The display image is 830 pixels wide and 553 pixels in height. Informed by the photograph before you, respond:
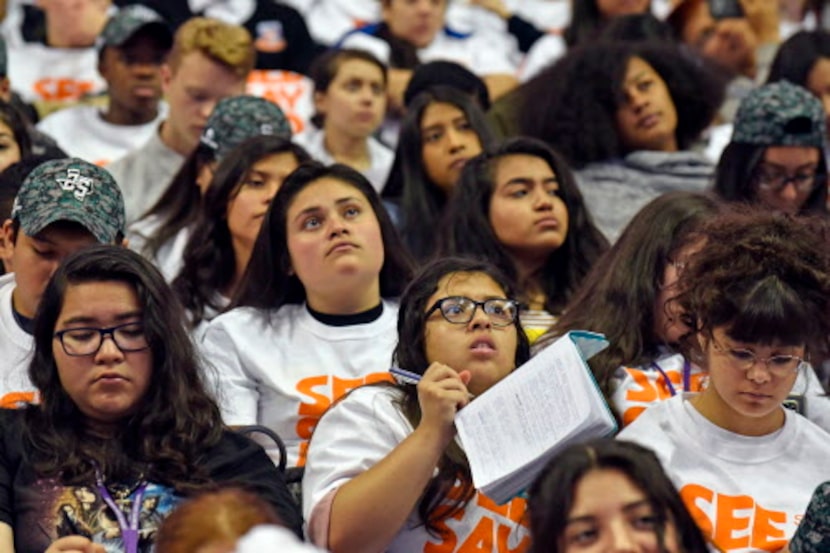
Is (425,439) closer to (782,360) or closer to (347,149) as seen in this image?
(782,360)

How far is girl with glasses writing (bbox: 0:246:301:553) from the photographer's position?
4398 mm

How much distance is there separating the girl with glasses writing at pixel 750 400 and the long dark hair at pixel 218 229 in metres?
1.83

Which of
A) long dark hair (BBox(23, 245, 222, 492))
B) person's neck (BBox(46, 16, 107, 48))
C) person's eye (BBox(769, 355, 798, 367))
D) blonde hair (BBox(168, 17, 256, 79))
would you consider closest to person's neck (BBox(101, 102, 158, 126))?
blonde hair (BBox(168, 17, 256, 79))

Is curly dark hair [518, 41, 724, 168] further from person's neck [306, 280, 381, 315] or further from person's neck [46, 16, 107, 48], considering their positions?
person's neck [46, 16, 107, 48]

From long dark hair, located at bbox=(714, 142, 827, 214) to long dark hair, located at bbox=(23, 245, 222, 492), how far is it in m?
2.51

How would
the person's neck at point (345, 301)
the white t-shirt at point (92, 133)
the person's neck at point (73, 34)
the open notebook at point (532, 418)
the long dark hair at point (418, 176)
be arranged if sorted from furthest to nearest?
the person's neck at point (73, 34) → the white t-shirt at point (92, 133) → the long dark hair at point (418, 176) → the person's neck at point (345, 301) → the open notebook at point (532, 418)

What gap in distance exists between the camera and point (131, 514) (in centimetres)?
438

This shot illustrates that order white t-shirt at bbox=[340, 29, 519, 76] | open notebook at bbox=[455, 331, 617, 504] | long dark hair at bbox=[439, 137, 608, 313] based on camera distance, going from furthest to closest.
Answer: white t-shirt at bbox=[340, 29, 519, 76] < long dark hair at bbox=[439, 137, 608, 313] < open notebook at bbox=[455, 331, 617, 504]

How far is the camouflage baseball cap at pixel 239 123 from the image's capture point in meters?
6.58

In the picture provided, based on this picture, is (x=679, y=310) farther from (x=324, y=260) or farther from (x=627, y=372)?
(x=324, y=260)

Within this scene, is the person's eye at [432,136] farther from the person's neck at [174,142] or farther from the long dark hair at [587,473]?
the long dark hair at [587,473]

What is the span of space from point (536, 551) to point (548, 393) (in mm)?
535

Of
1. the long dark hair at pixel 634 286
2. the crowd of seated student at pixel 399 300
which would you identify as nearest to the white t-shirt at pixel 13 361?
the crowd of seated student at pixel 399 300

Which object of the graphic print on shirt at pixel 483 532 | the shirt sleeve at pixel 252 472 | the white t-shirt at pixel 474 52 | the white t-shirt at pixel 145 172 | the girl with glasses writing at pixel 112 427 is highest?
the girl with glasses writing at pixel 112 427
